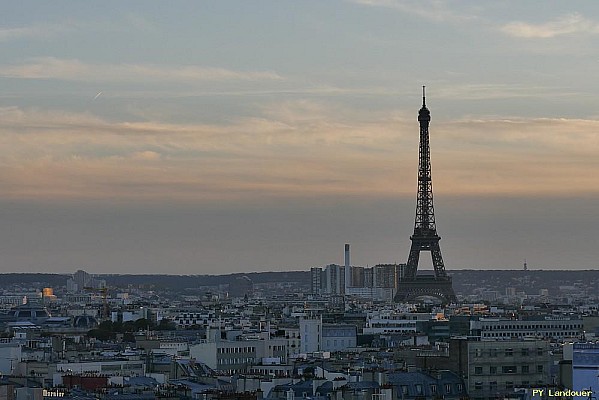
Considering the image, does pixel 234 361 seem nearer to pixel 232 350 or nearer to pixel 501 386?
pixel 232 350

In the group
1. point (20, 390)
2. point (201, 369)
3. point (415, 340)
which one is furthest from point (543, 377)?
point (415, 340)

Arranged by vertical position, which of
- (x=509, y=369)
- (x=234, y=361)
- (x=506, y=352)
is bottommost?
(x=509, y=369)

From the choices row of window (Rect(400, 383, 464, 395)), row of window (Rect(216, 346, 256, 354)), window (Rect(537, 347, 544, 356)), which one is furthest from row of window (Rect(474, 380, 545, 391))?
row of window (Rect(216, 346, 256, 354))

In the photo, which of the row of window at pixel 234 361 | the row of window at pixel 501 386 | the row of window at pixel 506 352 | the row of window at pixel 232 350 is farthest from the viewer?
the row of window at pixel 232 350

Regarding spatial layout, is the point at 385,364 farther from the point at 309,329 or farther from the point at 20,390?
the point at 309,329

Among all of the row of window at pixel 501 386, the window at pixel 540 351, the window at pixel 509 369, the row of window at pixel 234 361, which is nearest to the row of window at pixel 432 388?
the row of window at pixel 501 386

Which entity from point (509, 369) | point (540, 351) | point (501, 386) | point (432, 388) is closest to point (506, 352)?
point (509, 369)

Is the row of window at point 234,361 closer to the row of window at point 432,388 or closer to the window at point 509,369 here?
the window at point 509,369

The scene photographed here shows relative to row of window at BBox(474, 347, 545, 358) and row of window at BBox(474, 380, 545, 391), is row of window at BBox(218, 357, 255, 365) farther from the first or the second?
row of window at BBox(474, 380, 545, 391)

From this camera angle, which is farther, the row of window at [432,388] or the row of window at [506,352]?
the row of window at [506,352]

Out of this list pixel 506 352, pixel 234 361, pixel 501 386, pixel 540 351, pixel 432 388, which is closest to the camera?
pixel 432 388

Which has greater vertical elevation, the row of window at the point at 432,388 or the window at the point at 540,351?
the window at the point at 540,351
